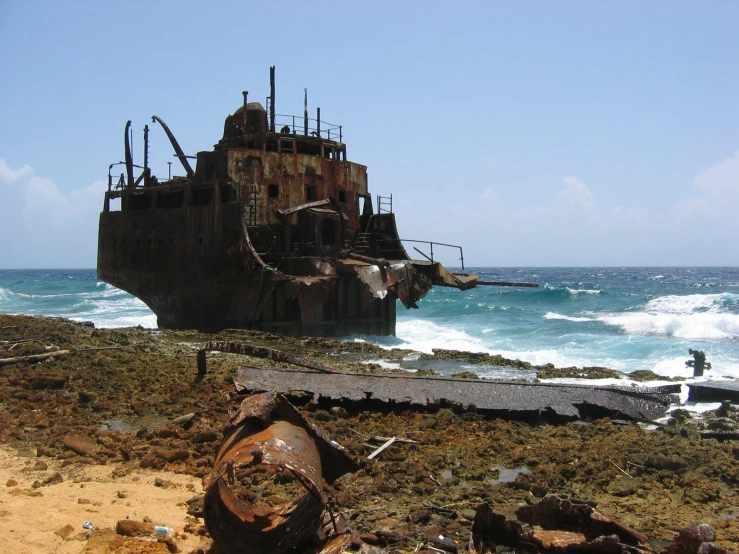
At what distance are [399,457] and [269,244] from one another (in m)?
12.0

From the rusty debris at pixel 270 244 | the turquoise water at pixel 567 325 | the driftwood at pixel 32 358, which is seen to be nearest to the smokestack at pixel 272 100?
the rusty debris at pixel 270 244

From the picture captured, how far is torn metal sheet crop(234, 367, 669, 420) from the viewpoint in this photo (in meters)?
8.15

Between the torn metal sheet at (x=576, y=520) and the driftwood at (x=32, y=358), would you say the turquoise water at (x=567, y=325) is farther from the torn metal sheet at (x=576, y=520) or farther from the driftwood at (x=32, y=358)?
the torn metal sheet at (x=576, y=520)

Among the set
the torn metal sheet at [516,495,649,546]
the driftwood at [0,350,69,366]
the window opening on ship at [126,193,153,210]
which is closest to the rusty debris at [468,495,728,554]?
the torn metal sheet at [516,495,649,546]

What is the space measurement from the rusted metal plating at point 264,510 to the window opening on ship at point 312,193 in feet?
46.7

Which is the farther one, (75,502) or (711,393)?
(711,393)

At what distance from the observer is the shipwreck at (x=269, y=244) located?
55.6 feet

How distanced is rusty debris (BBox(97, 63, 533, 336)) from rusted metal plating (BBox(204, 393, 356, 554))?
11.9m

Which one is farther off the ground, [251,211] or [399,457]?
[251,211]

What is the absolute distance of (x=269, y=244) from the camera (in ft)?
58.4

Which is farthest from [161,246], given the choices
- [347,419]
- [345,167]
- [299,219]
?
[347,419]

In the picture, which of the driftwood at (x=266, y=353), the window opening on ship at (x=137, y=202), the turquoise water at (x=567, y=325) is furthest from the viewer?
the window opening on ship at (x=137, y=202)

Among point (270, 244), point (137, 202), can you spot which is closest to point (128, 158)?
point (137, 202)

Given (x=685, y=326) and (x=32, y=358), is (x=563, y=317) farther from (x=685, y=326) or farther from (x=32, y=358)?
(x=32, y=358)
